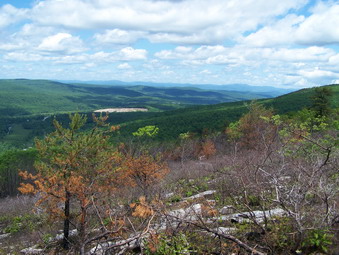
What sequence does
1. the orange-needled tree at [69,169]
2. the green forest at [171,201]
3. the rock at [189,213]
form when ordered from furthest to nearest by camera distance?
the orange-needled tree at [69,169] → the rock at [189,213] → the green forest at [171,201]

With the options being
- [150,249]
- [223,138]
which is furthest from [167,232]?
[223,138]

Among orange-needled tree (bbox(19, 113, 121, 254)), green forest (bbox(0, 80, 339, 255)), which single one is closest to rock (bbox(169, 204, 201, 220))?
green forest (bbox(0, 80, 339, 255))

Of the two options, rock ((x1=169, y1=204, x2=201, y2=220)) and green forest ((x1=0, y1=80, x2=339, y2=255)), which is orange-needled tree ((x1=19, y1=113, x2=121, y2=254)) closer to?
green forest ((x1=0, y1=80, x2=339, y2=255))

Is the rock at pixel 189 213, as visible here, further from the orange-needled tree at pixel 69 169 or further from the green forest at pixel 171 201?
the orange-needled tree at pixel 69 169

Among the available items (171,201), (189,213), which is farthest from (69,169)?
(189,213)

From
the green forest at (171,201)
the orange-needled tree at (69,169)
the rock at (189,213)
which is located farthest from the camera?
the orange-needled tree at (69,169)

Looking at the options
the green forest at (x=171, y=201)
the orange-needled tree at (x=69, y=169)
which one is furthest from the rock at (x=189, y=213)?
the orange-needled tree at (x=69, y=169)

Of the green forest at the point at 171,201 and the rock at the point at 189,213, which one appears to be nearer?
the green forest at the point at 171,201

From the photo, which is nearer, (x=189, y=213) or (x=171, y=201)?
(x=189, y=213)

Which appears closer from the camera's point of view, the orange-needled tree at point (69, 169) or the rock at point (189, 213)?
the rock at point (189, 213)

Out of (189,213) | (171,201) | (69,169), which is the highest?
(189,213)

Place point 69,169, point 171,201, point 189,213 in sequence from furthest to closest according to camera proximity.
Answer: point 171,201 < point 69,169 < point 189,213

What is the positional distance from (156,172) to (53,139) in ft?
20.6

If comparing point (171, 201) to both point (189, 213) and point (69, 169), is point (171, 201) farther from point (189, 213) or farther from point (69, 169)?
point (189, 213)
